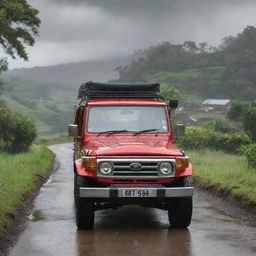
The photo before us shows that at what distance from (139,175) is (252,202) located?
150 inches

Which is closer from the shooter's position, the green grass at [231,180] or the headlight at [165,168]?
the headlight at [165,168]

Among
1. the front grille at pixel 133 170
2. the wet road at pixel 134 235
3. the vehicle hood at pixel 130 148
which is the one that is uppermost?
the vehicle hood at pixel 130 148

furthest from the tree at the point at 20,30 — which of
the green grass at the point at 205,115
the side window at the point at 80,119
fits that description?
the green grass at the point at 205,115

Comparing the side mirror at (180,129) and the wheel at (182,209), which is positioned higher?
the side mirror at (180,129)

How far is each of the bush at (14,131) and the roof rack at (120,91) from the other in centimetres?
1822

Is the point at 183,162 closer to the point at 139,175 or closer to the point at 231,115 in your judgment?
the point at 139,175

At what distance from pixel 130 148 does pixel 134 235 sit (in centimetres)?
146

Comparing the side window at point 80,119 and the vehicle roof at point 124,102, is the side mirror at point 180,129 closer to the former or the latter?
the vehicle roof at point 124,102

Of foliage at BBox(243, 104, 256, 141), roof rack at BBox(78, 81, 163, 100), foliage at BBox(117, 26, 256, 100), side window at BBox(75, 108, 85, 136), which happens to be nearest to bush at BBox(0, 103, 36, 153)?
foliage at BBox(243, 104, 256, 141)

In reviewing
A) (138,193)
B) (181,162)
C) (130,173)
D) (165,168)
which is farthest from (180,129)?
(138,193)

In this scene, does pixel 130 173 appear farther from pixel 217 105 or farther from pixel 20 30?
pixel 217 105

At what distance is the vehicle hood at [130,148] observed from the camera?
8.51 meters

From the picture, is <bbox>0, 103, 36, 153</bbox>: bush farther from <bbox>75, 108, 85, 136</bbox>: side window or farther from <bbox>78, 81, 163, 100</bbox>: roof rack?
<bbox>78, 81, 163, 100</bbox>: roof rack

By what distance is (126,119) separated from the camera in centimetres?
1000
